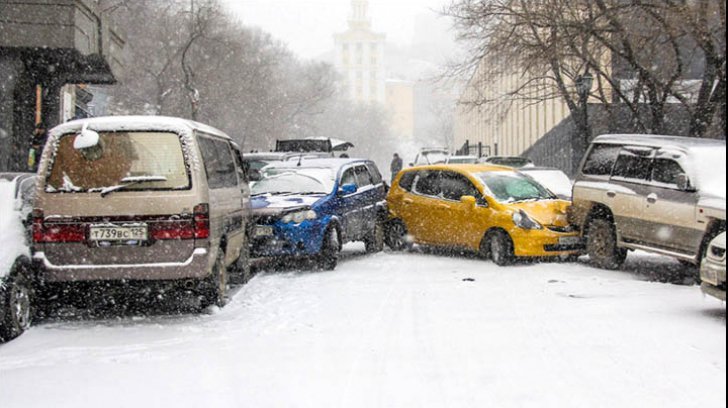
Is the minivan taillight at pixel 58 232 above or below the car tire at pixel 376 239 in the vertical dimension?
above

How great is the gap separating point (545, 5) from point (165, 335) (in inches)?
518

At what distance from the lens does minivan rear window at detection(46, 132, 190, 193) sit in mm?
7395

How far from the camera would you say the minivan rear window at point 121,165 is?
7.39 metres

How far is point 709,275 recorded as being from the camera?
738 cm

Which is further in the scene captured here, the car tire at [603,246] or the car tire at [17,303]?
the car tire at [603,246]

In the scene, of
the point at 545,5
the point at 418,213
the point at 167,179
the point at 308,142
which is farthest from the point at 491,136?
the point at 167,179

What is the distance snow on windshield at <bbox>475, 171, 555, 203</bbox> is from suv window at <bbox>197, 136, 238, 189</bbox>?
4.56 meters

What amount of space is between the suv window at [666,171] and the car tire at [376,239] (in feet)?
16.7

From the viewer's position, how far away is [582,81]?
67.4 feet

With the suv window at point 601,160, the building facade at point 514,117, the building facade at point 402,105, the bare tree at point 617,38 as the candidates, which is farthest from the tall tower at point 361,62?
the suv window at point 601,160

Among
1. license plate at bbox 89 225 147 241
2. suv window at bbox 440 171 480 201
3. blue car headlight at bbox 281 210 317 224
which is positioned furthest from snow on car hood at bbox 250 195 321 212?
license plate at bbox 89 225 147 241

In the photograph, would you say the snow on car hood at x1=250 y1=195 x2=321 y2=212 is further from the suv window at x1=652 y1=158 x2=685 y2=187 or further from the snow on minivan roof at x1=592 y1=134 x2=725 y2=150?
the suv window at x1=652 y1=158 x2=685 y2=187

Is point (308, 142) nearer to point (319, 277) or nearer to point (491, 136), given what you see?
point (319, 277)

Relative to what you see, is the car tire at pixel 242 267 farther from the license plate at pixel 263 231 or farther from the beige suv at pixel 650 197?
the beige suv at pixel 650 197
